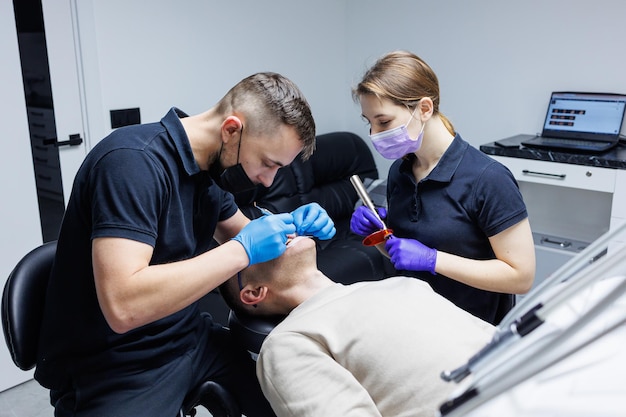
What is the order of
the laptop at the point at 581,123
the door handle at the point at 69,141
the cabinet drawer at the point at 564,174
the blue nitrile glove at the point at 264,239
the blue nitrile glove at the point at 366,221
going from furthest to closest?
the laptop at the point at 581,123, the cabinet drawer at the point at 564,174, the door handle at the point at 69,141, the blue nitrile glove at the point at 366,221, the blue nitrile glove at the point at 264,239

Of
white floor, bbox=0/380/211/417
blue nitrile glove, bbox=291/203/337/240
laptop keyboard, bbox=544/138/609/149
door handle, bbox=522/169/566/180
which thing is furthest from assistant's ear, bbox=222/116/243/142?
laptop keyboard, bbox=544/138/609/149

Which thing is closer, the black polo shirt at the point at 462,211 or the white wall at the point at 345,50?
the black polo shirt at the point at 462,211

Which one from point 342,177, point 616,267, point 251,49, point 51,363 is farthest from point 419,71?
point 342,177

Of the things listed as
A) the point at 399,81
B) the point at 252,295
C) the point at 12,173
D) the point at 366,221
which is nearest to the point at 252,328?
the point at 252,295

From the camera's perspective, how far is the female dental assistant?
4.68ft

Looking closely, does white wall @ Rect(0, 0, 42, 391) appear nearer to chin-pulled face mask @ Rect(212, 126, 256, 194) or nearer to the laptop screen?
chin-pulled face mask @ Rect(212, 126, 256, 194)

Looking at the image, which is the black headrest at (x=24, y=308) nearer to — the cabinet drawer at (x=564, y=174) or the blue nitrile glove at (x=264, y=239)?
the blue nitrile glove at (x=264, y=239)

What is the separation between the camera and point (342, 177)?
367 centimetres

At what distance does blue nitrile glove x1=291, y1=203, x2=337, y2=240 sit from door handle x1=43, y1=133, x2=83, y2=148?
1.40 meters

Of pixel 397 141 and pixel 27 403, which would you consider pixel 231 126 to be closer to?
pixel 397 141

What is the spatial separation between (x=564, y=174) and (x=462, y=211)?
5.19 feet

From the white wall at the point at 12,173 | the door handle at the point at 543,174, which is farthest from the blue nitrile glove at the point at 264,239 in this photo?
the door handle at the point at 543,174

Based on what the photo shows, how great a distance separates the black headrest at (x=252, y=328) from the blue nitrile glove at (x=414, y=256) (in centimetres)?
35

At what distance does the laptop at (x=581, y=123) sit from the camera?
291cm
